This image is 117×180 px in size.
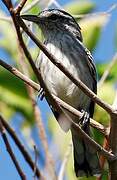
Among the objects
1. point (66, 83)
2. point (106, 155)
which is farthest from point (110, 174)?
point (66, 83)

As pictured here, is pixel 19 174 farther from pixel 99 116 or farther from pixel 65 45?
pixel 65 45

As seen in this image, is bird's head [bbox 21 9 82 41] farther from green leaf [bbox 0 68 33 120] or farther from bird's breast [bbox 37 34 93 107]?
green leaf [bbox 0 68 33 120]

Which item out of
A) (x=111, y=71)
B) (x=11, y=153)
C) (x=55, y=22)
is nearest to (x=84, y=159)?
(x=111, y=71)

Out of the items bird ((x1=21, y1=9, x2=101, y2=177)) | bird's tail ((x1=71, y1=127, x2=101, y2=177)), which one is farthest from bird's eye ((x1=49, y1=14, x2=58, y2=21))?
bird's tail ((x1=71, y1=127, x2=101, y2=177))

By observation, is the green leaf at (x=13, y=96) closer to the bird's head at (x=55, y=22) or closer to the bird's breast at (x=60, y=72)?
the bird's breast at (x=60, y=72)

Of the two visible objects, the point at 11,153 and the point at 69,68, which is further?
the point at 69,68

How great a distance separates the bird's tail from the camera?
329 centimetres

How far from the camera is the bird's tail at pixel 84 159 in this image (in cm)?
329

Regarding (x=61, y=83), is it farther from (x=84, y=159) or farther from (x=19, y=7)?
(x=19, y=7)

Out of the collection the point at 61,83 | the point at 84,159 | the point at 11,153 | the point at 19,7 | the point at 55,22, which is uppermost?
the point at 19,7

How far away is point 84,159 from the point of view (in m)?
3.79

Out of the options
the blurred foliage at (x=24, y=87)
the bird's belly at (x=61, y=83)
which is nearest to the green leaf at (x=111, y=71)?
the blurred foliage at (x=24, y=87)

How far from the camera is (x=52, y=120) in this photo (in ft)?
10.1

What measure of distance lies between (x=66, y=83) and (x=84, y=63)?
0.22 meters
